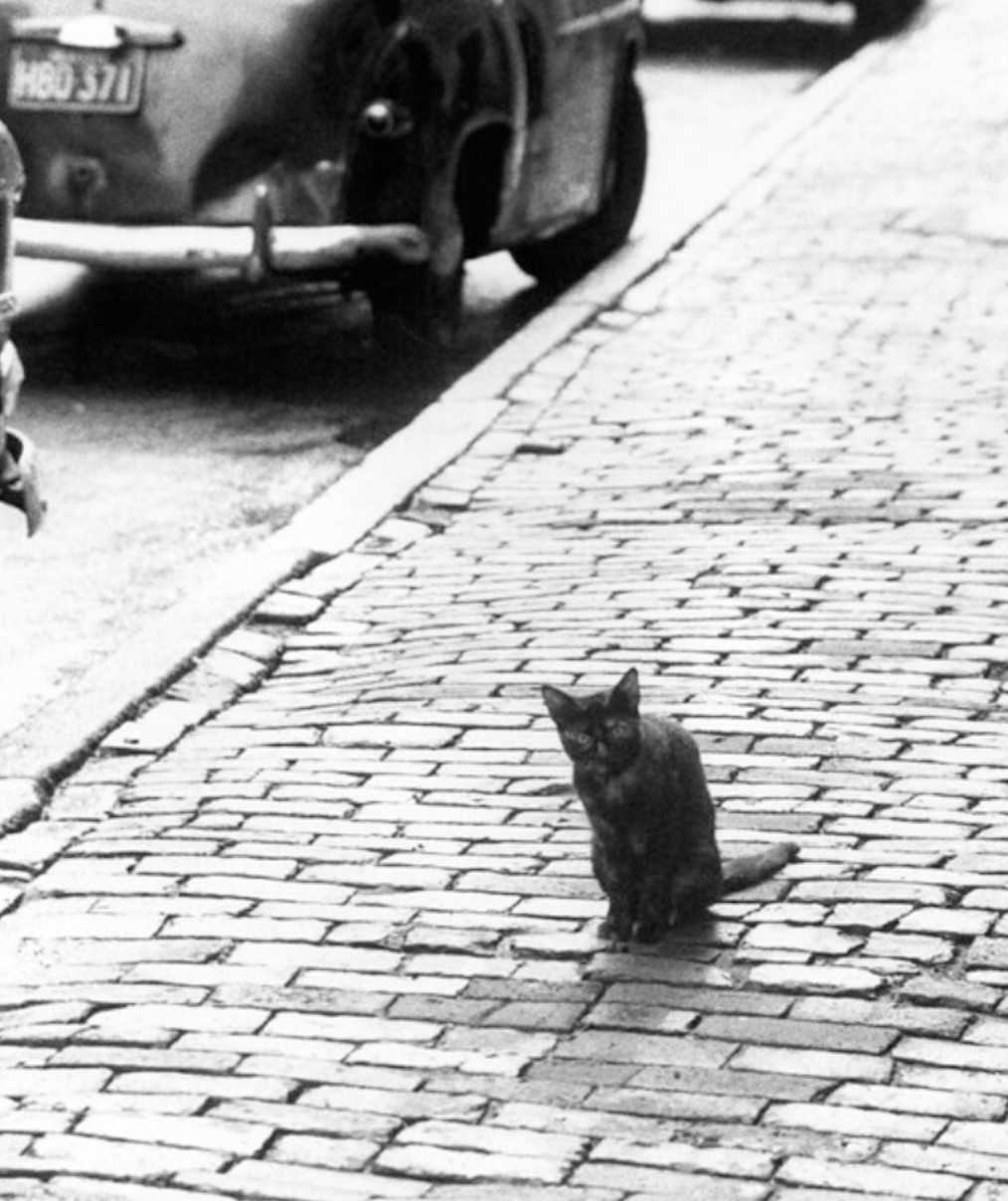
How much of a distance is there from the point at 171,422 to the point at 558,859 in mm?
4682

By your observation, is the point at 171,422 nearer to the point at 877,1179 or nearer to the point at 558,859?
the point at 558,859

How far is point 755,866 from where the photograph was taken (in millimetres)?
6020

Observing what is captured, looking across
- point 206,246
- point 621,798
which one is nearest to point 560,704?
point 621,798

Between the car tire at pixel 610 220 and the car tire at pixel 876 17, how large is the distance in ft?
22.6

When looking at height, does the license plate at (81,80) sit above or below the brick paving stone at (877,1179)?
above

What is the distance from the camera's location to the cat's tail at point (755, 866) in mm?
5969

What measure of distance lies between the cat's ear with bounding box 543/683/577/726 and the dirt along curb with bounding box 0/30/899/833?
1.52 meters

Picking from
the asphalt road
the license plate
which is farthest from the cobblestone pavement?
the license plate

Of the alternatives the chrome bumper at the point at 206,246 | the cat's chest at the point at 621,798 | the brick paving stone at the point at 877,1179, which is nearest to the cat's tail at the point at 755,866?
the cat's chest at the point at 621,798

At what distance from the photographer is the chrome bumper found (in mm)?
10445

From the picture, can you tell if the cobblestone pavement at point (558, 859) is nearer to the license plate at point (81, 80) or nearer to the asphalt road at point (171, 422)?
the asphalt road at point (171, 422)

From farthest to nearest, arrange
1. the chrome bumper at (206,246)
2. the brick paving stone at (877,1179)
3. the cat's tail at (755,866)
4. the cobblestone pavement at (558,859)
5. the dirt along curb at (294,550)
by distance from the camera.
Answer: the chrome bumper at (206,246)
the dirt along curb at (294,550)
the cat's tail at (755,866)
the cobblestone pavement at (558,859)
the brick paving stone at (877,1179)

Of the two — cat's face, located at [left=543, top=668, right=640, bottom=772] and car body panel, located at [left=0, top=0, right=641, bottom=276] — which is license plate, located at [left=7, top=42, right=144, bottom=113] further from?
cat's face, located at [left=543, top=668, right=640, bottom=772]

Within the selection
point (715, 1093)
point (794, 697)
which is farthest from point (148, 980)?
point (794, 697)
